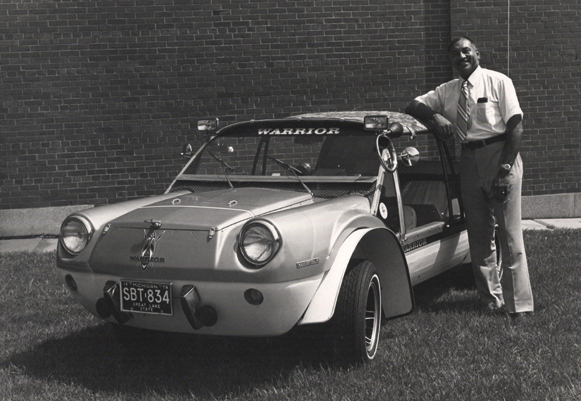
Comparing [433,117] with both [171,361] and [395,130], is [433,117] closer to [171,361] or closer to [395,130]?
[395,130]

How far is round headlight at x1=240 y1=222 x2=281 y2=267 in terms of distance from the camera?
165 inches

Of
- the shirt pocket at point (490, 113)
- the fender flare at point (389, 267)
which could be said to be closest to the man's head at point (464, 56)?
the shirt pocket at point (490, 113)

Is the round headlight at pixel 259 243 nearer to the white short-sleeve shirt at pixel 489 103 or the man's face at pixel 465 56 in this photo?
the white short-sleeve shirt at pixel 489 103

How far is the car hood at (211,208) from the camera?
14.7 ft

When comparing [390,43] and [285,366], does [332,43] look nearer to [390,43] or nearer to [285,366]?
[390,43]

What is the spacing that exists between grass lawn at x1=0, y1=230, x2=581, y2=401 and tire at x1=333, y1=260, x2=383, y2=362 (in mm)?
135

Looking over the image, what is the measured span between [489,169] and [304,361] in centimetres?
199

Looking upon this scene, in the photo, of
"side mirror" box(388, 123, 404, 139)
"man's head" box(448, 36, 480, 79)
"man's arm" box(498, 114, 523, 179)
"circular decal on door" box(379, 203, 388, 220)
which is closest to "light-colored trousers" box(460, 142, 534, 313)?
"man's arm" box(498, 114, 523, 179)

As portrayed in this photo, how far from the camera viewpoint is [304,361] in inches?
190

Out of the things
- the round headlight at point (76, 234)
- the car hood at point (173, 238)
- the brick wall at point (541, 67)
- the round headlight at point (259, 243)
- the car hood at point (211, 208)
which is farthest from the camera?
the brick wall at point (541, 67)

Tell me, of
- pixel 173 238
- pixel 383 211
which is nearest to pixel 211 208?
pixel 173 238

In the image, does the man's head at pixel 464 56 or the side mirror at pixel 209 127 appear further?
the side mirror at pixel 209 127

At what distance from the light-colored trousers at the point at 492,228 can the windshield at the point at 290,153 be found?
0.90 meters

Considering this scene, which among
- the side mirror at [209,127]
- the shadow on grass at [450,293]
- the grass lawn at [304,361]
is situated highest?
the side mirror at [209,127]
